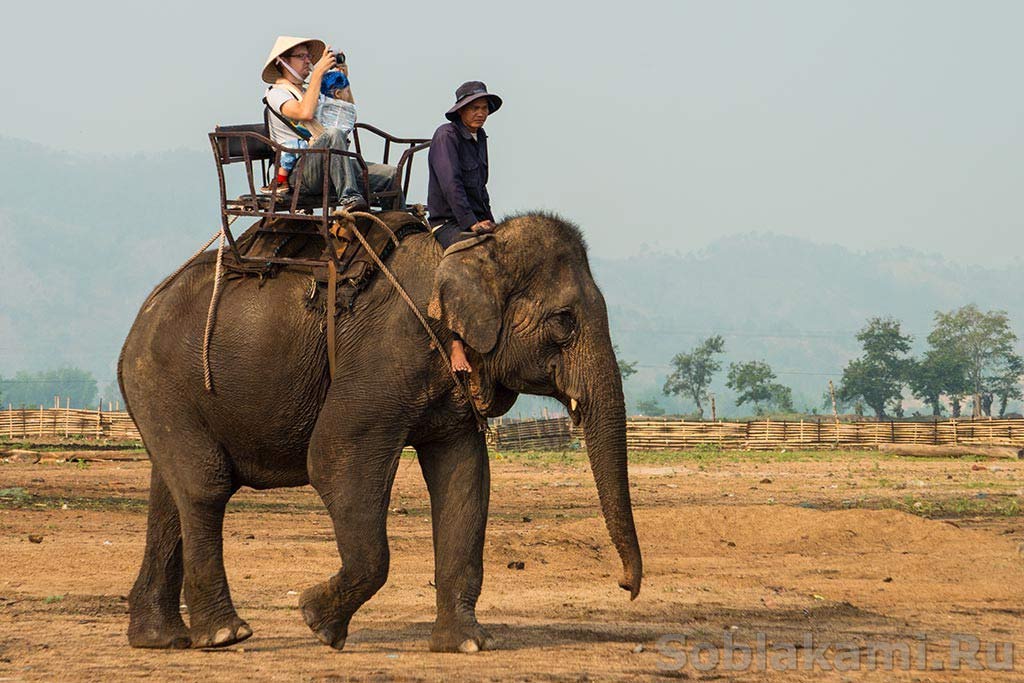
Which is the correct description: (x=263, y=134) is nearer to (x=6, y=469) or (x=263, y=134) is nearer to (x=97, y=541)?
(x=97, y=541)

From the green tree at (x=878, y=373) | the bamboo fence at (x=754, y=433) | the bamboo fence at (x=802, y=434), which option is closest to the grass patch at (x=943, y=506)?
the bamboo fence at (x=754, y=433)

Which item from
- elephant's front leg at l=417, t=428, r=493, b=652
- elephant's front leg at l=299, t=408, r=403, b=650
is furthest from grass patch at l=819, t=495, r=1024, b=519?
elephant's front leg at l=299, t=408, r=403, b=650

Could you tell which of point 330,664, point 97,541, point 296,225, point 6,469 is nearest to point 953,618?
point 330,664

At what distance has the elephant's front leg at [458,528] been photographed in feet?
30.0

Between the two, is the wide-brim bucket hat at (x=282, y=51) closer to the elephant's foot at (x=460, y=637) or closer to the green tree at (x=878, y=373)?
the elephant's foot at (x=460, y=637)

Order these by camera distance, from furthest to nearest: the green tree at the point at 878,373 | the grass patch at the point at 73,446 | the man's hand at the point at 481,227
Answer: the green tree at the point at 878,373, the grass patch at the point at 73,446, the man's hand at the point at 481,227

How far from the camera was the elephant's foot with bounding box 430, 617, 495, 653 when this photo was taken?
9.03 metres

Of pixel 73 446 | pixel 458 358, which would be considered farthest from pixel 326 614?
pixel 73 446

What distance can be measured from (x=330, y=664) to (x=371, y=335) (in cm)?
213

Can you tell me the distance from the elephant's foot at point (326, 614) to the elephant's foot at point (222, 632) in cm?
64

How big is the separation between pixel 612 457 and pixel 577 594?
13.9 ft

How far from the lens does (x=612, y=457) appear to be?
8.57 meters

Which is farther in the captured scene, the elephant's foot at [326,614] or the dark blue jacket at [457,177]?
the dark blue jacket at [457,177]

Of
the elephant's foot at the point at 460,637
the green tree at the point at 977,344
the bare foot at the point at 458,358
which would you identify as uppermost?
the green tree at the point at 977,344
